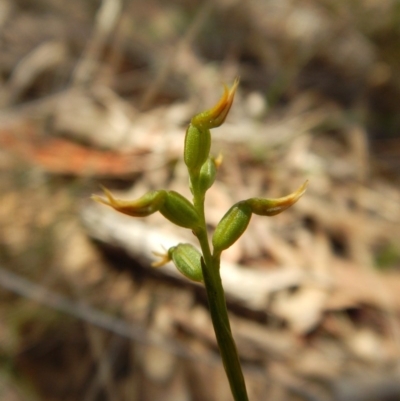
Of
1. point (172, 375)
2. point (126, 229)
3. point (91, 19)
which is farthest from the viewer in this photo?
point (91, 19)

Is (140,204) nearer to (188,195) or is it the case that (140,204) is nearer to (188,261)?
(188,261)

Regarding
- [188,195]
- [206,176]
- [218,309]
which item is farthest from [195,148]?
[188,195]

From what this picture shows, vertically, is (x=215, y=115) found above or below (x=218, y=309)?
above

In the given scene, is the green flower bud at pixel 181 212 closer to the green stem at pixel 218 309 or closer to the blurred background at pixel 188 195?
the green stem at pixel 218 309

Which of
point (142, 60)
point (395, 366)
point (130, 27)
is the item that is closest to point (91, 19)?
point (130, 27)

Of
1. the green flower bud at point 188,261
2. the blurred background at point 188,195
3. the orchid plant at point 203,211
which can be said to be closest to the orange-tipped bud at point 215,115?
the orchid plant at point 203,211

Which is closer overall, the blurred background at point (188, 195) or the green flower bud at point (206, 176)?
the green flower bud at point (206, 176)

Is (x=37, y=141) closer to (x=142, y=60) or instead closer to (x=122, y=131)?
(x=122, y=131)
